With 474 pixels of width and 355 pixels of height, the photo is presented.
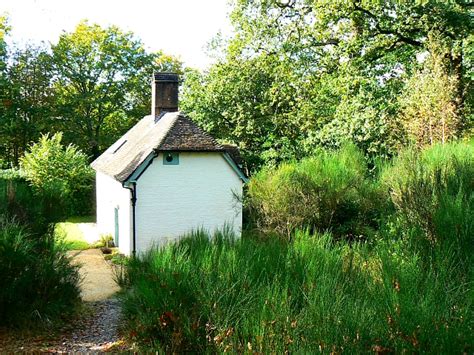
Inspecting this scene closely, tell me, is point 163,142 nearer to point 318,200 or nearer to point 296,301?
point 318,200

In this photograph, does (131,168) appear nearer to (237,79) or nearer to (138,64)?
(237,79)

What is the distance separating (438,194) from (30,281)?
6568 mm

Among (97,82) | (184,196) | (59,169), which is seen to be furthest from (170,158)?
(97,82)

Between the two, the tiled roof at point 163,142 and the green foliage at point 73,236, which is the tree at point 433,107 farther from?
the green foliage at point 73,236

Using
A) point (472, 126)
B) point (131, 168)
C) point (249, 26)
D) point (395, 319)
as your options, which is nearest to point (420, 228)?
point (395, 319)

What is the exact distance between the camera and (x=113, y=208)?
21734mm

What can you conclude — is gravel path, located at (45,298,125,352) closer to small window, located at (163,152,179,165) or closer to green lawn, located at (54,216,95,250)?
green lawn, located at (54,216,95,250)

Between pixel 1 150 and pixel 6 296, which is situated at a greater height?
pixel 1 150

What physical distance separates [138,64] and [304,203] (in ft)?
99.9

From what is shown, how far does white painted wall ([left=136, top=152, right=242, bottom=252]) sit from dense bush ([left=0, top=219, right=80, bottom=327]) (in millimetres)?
8488

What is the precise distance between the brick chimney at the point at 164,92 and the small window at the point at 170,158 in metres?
4.82

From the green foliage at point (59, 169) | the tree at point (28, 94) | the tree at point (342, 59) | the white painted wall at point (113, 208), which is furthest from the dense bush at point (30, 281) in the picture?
the tree at point (28, 94)

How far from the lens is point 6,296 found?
26.7 feet

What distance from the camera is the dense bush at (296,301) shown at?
320 centimetres
